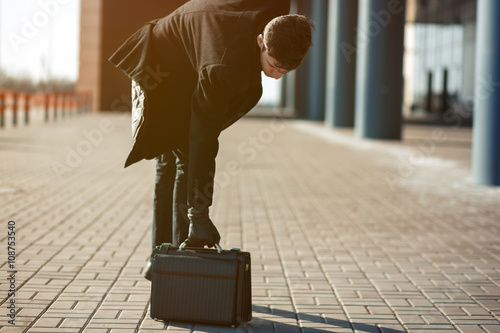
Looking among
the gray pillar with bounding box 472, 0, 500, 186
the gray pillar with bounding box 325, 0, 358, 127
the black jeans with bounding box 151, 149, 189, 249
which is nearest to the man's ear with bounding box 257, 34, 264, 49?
the black jeans with bounding box 151, 149, 189, 249

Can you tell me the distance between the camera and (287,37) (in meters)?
2.82

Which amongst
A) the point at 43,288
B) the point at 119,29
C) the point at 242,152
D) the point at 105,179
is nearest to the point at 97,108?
the point at 119,29

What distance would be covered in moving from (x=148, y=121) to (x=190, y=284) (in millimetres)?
784

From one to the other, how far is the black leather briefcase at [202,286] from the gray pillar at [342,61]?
1870cm

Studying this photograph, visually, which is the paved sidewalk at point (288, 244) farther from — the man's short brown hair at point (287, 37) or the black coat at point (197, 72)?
the man's short brown hair at point (287, 37)

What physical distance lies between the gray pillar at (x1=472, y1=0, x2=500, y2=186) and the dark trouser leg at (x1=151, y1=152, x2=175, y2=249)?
18.5ft

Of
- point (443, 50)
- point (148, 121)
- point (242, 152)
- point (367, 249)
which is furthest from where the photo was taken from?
point (443, 50)

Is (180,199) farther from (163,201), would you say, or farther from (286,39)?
(286,39)

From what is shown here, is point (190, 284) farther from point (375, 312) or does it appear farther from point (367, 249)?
point (367, 249)

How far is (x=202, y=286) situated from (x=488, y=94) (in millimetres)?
6189

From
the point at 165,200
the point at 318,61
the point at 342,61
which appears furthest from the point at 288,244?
the point at 318,61

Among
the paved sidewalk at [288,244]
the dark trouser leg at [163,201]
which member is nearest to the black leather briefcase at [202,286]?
the paved sidewalk at [288,244]

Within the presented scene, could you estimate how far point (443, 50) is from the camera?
169ft

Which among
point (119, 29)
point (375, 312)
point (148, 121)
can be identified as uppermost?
point (119, 29)
